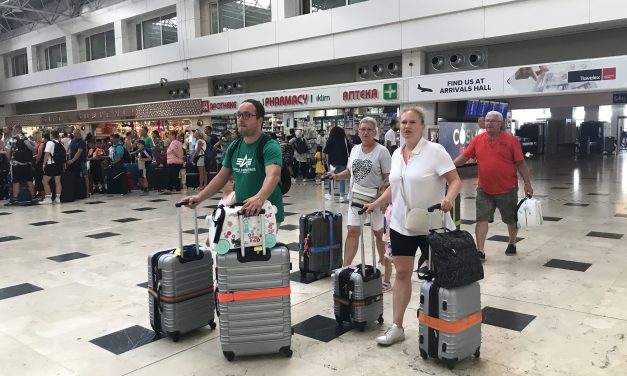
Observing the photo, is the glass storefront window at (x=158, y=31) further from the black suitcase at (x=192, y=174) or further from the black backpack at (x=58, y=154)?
the black backpack at (x=58, y=154)

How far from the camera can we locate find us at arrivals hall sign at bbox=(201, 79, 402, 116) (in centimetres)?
1370

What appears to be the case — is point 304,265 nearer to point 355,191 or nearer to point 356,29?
point 355,191

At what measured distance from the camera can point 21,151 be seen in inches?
374

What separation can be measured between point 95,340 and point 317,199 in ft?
22.4

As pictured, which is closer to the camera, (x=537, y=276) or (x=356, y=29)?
(x=537, y=276)

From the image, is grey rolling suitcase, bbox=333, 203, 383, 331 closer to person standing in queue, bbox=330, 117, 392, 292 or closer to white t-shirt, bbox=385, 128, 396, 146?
person standing in queue, bbox=330, 117, 392, 292

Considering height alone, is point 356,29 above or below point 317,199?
above

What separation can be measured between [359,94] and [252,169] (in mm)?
11782

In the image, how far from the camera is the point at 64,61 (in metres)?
24.2

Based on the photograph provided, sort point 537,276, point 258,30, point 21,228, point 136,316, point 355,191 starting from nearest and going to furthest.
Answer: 1. point 136,316
2. point 355,191
3. point 537,276
4. point 21,228
5. point 258,30

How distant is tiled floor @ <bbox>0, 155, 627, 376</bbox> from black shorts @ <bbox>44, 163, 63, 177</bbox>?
3.46 meters

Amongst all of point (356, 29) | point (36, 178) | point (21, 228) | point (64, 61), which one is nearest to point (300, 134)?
point (356, 29)

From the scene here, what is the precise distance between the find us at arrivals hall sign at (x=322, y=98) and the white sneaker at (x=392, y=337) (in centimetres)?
1117

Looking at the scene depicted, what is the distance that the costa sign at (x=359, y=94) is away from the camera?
14.0m
